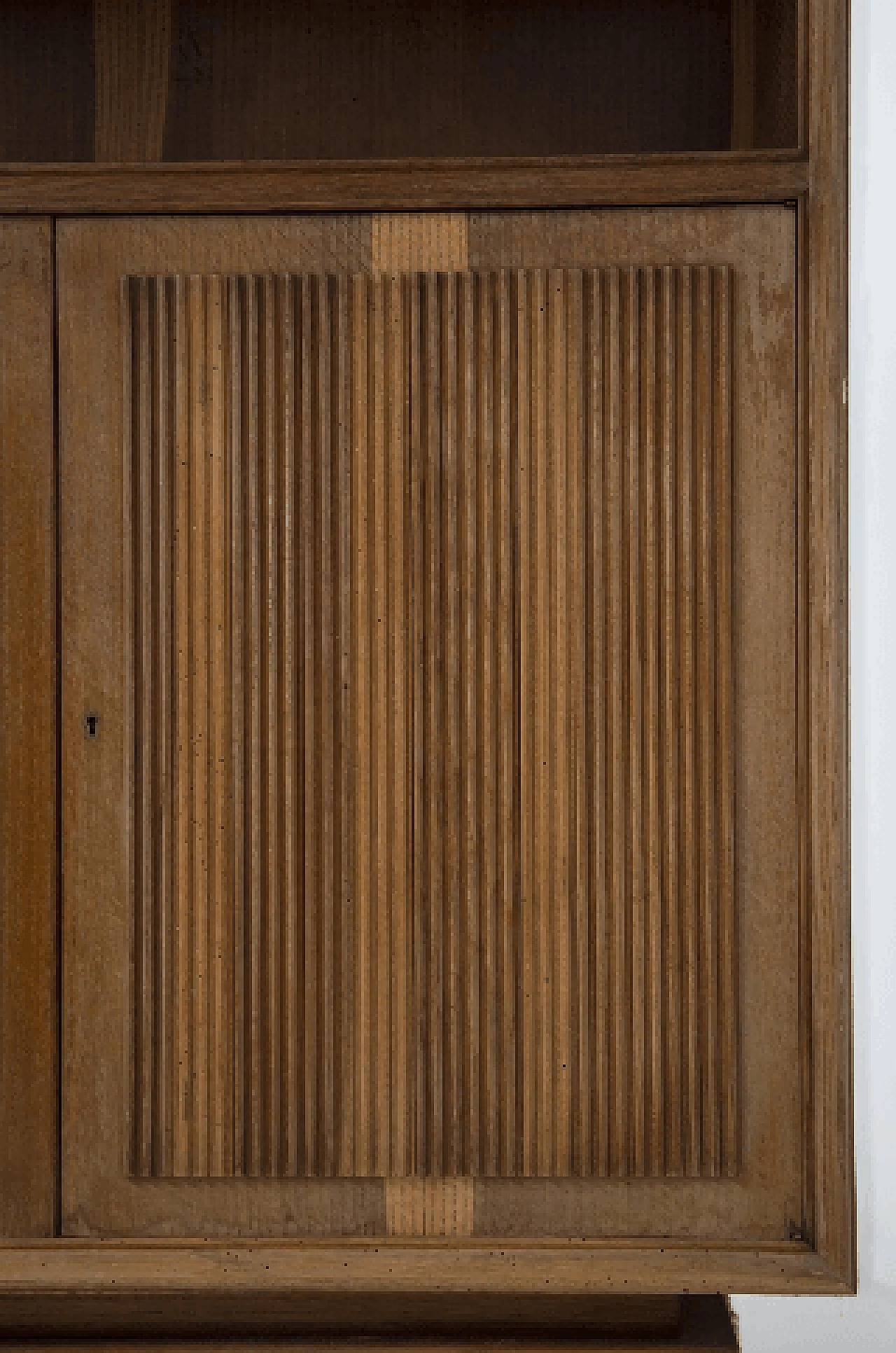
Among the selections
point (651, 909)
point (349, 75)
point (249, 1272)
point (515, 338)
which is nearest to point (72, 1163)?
point (249, 1272)

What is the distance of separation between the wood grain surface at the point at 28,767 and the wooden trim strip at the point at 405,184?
67 mm

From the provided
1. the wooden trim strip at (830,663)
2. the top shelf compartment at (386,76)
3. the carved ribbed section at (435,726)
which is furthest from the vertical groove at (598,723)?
the top shelf compartment at (386,76)

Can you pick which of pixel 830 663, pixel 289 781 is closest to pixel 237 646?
pixel 289 781

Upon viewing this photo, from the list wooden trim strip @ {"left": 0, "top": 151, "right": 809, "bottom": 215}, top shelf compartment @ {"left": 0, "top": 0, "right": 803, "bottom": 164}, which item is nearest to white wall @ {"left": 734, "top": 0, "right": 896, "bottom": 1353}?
top shelf compartment @ {"left": 0, "top": 0, "right": 803, "bottom": 164}

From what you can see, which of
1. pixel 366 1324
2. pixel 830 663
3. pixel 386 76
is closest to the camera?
pixel 830 663

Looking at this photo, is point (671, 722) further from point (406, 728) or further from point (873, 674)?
point (873, 674)

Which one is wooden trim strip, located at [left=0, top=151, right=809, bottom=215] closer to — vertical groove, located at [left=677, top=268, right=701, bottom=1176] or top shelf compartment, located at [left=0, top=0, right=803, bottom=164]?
vertical groove, located at [left=677, top=268, right=701, bottom=1176]

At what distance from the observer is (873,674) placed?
1.04 meters

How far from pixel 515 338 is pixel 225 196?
8.6 inches

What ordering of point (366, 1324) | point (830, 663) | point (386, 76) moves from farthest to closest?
Answer: point (386, 76)
point (366, 1324)
point (830, 663)

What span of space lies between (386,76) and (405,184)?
0.86ft

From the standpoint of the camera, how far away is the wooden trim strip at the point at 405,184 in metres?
0.81

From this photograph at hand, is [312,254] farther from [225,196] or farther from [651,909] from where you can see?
[651,909]

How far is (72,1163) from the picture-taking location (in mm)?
826
